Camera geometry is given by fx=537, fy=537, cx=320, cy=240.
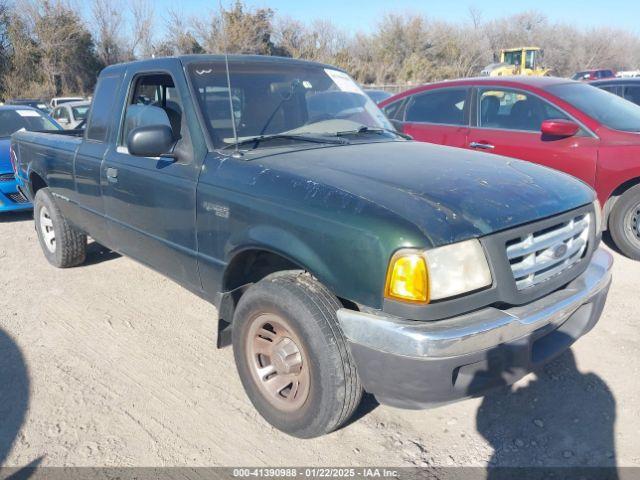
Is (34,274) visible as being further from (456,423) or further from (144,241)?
(456,423)

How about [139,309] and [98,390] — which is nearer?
[98,390]

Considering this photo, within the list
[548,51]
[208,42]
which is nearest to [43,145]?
[208,42]

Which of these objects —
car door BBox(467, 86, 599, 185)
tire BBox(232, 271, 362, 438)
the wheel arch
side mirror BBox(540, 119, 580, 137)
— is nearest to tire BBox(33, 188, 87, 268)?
the wheel arch

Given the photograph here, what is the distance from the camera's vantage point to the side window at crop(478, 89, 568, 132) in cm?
550

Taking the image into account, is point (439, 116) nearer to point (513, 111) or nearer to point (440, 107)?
point (440, 107)

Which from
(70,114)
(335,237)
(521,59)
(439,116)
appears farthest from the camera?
(521,59)

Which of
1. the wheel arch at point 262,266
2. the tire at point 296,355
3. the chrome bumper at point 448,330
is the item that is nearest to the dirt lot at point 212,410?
the tire at point 296,355

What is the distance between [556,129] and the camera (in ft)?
16.8

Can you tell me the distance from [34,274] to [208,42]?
3312 centimetres

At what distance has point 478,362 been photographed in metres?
2.22

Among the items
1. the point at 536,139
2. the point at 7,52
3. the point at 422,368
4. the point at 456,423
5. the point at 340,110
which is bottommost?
the point at 456,423

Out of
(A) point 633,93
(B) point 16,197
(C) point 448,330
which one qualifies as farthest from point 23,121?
(A) point 633,93

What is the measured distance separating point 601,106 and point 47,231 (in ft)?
18.9

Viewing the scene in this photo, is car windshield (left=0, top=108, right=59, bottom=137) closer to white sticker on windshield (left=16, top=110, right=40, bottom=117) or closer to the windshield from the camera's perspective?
white sticker on windshield (left=16, top=110, right=40, bottom=117)
